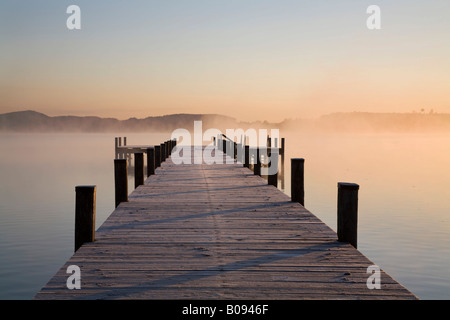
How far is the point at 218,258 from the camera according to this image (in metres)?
6.21

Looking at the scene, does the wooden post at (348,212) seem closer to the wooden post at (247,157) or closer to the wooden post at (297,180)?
the wooden post at (297,180)

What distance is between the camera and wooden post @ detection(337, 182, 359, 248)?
23.2 feet

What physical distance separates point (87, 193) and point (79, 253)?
3.13ft

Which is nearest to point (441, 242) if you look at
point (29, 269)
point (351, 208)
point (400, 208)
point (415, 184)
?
point (400, 208)

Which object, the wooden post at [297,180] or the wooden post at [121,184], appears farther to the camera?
the wooden post at [121,184]

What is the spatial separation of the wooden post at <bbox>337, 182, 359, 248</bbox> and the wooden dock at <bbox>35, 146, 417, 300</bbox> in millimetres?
198

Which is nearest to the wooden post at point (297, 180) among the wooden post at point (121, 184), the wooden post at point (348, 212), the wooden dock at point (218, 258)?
the wooden dock at point (218, 258)

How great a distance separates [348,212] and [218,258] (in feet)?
7.03

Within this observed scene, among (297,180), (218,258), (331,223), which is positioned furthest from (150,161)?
(218,258)

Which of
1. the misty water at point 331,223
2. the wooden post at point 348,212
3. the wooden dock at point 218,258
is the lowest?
the misty water at point 331,223

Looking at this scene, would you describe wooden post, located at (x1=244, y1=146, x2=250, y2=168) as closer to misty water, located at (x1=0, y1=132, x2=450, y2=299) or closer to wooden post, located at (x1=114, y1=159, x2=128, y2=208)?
misty water, located at (x1=0, y1=132, x2=450, y2=299)

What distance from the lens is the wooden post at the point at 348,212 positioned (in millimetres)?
7078

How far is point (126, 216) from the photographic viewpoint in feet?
29.9

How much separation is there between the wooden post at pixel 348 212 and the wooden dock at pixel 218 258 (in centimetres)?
20
